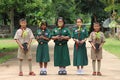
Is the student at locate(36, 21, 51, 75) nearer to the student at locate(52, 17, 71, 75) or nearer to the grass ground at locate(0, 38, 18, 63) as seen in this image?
the student at locate(52, 17, 71, 75)

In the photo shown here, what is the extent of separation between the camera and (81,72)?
15.5 meters

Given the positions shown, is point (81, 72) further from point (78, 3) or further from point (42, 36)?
point (78, 3)

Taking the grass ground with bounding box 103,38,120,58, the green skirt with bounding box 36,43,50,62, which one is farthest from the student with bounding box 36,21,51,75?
the grass ground with bounding box 103,38,120,58

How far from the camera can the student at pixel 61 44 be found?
15359 millimetres

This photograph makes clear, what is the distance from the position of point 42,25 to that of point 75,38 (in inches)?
48.1

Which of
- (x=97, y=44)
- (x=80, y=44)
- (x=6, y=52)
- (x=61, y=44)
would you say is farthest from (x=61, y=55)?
(x=6, y=52)

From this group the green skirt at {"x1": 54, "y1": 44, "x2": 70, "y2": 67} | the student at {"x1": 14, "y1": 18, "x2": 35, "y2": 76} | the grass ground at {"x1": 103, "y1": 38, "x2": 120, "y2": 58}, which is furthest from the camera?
the grass ground at {"x1": 103, "y1": 38, "x2": 120, "y2": 58}

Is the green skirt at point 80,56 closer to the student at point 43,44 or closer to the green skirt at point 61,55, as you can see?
the green skirt at point 61,55

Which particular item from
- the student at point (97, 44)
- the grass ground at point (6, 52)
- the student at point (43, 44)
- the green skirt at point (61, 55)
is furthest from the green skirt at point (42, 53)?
the grass ground at point (6, 52)

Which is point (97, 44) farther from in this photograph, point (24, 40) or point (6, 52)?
point (6, 52)

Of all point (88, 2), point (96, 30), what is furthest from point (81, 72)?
point (88, 2)

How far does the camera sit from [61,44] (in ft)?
50.9

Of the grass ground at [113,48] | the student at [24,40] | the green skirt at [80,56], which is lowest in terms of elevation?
the grass ground at [113,48]

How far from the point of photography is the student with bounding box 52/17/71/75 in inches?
605
